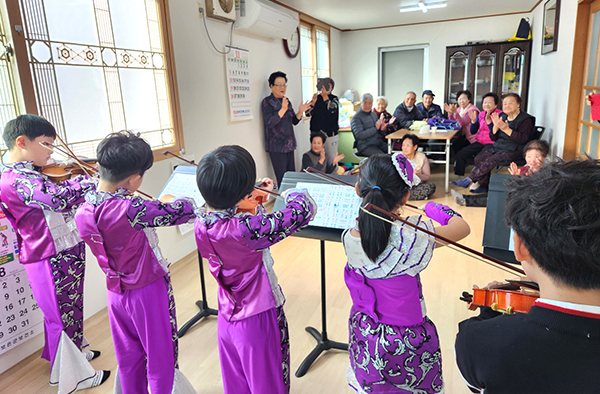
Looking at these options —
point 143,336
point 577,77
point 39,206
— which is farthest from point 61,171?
point 577,77

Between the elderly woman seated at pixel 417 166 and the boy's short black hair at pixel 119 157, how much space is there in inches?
137

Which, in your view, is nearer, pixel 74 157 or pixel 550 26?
pixel 74 157

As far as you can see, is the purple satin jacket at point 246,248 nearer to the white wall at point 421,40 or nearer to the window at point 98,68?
the window at point 98,68

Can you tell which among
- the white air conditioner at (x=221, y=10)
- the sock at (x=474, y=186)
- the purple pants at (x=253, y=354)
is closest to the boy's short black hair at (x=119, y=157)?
the purple pants at (x=253, y=354)

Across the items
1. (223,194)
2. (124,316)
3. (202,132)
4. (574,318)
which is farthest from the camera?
(202,132)

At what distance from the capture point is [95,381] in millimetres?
1750

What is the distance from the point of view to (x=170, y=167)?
283cm

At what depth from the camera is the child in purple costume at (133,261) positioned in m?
1.24

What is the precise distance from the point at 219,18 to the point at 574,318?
3.34 meters

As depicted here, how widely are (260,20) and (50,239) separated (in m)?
2.73

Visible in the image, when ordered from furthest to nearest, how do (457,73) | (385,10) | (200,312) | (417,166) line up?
(457,73)
(385,10)
(417,166)
(200,312)

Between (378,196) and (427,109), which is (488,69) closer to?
(427,109)

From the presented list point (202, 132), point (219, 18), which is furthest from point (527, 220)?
point (219, 18)

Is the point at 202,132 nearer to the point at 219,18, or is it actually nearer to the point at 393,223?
the point at 219,18
